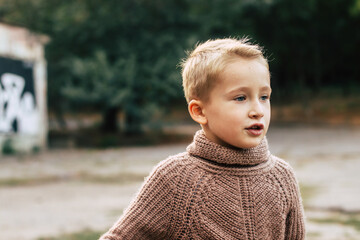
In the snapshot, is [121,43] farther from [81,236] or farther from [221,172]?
[221,172]

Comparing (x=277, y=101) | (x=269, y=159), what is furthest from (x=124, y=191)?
(x=277, y=101)

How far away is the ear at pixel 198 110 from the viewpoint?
1.92m

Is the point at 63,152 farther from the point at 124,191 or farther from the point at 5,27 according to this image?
the point at 124,191

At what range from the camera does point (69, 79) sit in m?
17.3

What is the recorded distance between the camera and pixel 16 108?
46.9ft

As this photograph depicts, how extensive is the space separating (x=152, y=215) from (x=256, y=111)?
1.80 feet

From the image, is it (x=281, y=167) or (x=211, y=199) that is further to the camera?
(x=281, y=167)

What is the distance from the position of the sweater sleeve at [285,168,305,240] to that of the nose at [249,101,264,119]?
0.36 meters

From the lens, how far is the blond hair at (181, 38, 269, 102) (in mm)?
1831

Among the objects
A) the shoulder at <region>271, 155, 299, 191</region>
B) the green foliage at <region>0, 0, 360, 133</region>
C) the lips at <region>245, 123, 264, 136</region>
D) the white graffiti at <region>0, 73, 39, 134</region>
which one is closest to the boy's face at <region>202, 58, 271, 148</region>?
the lips at <region>245, 123, 264, 136</region>

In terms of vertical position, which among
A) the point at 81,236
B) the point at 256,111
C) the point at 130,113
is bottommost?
the point at 81,236

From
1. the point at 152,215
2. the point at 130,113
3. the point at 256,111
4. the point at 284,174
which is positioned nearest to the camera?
the point at 256,111

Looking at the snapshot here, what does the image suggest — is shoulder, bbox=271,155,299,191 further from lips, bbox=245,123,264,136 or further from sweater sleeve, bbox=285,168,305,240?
lips, bbox=245,123,264,136

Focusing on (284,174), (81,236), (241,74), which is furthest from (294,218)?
(81,236)
